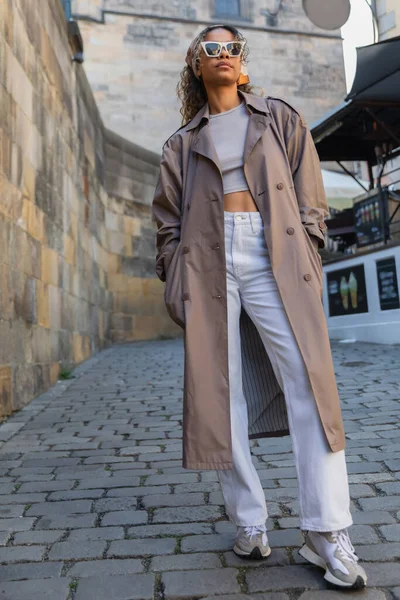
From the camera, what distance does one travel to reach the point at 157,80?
75.7 feet

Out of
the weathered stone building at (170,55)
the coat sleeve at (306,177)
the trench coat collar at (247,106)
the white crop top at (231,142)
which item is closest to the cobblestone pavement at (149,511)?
the coat sleeve at (306,177)

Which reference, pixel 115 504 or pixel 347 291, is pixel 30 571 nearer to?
pixel 115 504

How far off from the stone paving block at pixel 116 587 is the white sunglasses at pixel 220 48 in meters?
1.87

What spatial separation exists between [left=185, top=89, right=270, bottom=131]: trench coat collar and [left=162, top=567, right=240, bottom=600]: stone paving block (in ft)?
5.25

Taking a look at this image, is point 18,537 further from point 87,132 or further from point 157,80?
point 157,80

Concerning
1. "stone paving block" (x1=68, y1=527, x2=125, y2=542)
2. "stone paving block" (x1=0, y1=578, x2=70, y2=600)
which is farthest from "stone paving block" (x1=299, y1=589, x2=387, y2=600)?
"stone paving block" (x1=68, y1=527, x2=125, y2=542)

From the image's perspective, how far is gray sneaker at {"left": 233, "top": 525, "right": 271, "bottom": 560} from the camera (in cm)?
219

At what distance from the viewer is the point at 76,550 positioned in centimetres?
238

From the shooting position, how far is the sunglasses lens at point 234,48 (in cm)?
234

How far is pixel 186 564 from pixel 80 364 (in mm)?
6882

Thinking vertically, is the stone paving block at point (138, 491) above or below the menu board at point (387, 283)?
below

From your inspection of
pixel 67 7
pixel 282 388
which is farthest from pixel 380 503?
pixel 67 7

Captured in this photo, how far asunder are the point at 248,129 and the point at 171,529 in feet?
5.30

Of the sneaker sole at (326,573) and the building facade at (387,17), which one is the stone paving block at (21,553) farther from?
the building facade at (387,17)
